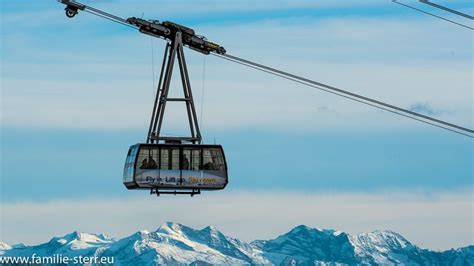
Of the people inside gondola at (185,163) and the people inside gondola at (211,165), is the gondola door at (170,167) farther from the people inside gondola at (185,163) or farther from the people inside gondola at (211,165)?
the people inside gondola at (211,165)

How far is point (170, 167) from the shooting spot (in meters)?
102

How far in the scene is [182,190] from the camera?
3981 inches

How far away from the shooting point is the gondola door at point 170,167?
332ft

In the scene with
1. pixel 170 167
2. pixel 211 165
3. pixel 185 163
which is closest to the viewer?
pixel 170 167

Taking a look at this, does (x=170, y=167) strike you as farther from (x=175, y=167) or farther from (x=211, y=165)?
(x=211, y=165)

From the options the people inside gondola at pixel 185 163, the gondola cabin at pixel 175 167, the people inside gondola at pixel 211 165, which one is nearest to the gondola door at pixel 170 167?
the gondola cabin at pixel 175 167

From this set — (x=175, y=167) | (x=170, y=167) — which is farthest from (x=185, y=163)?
(x=170, y=167)

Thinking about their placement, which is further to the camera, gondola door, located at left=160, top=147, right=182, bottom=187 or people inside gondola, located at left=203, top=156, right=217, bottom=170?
people inside gondola, located at left=203, top=156, right=217, bottom=170

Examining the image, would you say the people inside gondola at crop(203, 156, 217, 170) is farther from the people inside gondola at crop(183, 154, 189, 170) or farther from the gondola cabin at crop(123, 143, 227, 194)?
the people inside gondola at crop(183, 154, 189, 170)

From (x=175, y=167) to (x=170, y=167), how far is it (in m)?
0.34

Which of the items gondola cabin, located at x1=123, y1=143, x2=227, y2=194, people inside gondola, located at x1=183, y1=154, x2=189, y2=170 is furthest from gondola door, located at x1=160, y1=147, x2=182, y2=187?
people inside gondola, located at x1=183, y1=154, x2=189, y2=170

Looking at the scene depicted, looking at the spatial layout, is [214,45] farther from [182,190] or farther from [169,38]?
[182,190]

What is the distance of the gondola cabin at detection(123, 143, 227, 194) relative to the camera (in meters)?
101

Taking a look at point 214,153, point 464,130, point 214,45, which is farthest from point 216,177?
point 464,130
